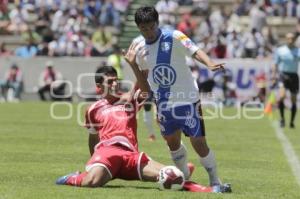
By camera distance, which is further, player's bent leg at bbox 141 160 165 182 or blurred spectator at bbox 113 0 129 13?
blurred spectator at bbox 113 0 129 13

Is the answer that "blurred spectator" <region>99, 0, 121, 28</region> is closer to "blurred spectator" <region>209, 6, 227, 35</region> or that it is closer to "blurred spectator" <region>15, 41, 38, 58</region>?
"blurred spectator" <region>15, 41, 38, 58</region>

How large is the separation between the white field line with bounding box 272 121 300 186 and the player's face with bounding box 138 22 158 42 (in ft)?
9.01

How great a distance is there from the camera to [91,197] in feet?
30.7

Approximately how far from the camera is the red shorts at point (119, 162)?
10398 mm

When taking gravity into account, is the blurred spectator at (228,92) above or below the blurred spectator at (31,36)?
below

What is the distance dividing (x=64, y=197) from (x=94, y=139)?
1.78m

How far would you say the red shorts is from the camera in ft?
34.1

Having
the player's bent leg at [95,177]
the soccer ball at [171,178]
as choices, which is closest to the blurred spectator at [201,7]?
the player's bent leg at [95,177]

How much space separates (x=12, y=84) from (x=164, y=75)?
2273cm

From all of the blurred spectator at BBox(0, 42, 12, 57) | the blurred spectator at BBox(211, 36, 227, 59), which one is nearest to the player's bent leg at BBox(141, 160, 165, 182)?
the blurred spectator at BBox(211, 36, 227, 59)

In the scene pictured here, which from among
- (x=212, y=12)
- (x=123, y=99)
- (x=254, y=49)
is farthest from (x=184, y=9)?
(x=123, y=99)

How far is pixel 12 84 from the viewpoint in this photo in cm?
3259

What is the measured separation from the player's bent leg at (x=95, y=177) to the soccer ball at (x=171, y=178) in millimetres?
681

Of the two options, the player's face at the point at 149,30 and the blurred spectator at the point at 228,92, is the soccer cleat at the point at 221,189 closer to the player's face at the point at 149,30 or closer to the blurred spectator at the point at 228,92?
the player's face at the point at 149,30
